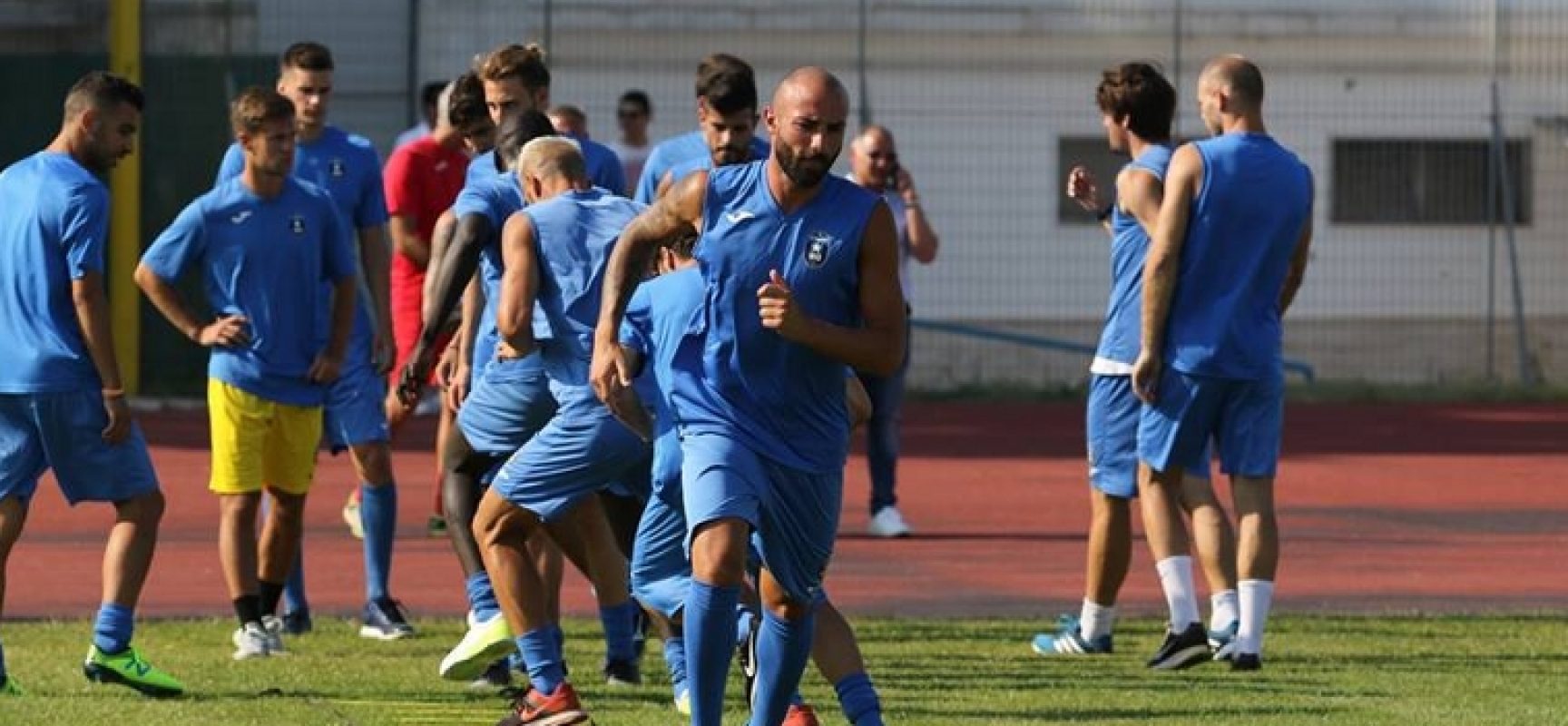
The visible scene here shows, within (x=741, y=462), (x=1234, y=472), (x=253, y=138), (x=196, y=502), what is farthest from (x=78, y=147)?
(x=196, y=502)

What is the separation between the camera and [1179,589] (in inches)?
448

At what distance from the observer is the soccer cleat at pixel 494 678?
10.6 metres

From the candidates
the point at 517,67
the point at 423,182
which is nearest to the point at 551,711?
the point at 517,67

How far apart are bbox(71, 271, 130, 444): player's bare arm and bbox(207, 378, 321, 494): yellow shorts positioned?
1244mm

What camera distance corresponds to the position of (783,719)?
865 cm

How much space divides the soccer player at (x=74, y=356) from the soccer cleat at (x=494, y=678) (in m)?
0.95

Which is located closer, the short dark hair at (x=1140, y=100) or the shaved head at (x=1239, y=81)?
the shaved head at (x=1239, y=81)

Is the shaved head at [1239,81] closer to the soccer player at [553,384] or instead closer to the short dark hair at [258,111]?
the soccer player at [553,384]

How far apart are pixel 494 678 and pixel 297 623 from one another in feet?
5.98

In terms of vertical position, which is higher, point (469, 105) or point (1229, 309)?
point (469, 105)

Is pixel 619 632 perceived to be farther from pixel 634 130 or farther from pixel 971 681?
pixel 634 130

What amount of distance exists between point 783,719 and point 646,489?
1.78m

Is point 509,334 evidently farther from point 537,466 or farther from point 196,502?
point 196,502

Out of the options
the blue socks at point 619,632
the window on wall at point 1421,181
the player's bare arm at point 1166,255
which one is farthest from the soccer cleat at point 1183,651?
the window on wall at point 1421,181
